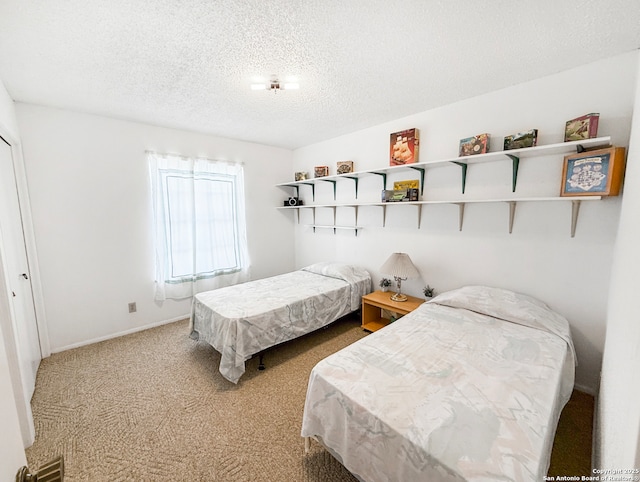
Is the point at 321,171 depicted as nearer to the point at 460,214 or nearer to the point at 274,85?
the point at 274,85

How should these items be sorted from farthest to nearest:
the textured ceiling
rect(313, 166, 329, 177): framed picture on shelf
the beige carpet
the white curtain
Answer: rect(313, 166, 329, 177): framed picture on shelf → the white curtain → the beige carpet → the textured ceiling

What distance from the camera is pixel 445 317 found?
2092mm

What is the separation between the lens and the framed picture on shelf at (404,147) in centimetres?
278

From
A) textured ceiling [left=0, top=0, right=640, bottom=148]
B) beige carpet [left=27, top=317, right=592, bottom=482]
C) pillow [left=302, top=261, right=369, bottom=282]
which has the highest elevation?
textured ceiling [left=0, top=0, right=640, bottom=148]

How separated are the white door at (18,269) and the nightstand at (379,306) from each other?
2967mm

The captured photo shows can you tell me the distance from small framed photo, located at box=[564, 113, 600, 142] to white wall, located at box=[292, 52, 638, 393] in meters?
0.14

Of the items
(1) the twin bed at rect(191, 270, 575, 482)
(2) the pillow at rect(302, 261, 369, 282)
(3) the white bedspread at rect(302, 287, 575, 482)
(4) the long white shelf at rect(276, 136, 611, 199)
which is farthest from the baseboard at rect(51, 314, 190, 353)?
(4) the long white shelf at rect(276, 136, 611, 199)

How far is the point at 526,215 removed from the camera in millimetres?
2178

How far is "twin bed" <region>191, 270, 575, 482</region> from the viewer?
97cm

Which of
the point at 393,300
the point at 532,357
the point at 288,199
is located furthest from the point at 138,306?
the point at 532,357

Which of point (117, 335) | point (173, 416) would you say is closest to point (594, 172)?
point (173, 416)

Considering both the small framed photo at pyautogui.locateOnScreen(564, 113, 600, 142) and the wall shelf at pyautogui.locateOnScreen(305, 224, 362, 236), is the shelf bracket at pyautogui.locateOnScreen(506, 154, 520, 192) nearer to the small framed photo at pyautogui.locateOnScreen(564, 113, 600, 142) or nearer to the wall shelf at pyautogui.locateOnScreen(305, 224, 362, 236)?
the small framed photo at pyautogui.locateOnScreen(564, 113, 600, 142)

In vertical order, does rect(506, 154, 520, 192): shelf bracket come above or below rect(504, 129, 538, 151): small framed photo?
below

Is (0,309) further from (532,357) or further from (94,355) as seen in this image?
(532,357)
